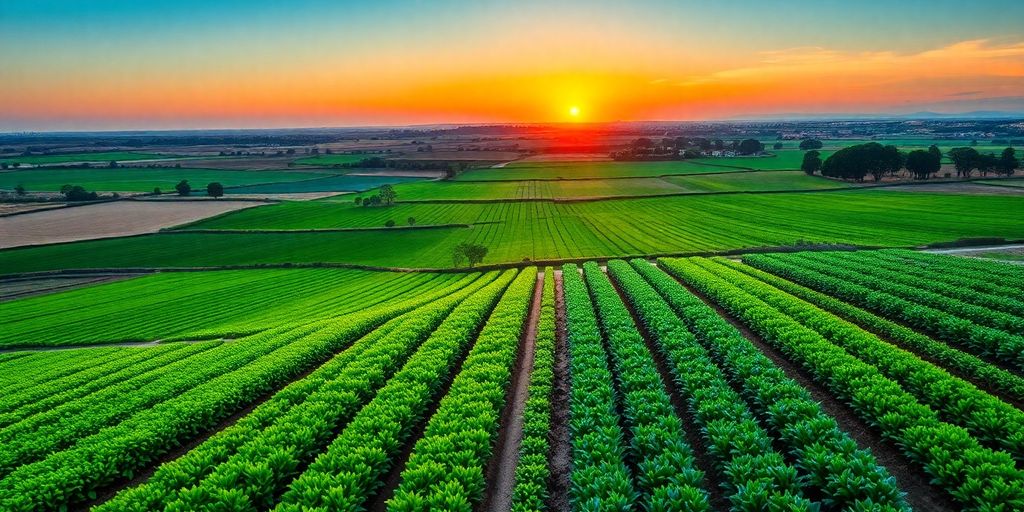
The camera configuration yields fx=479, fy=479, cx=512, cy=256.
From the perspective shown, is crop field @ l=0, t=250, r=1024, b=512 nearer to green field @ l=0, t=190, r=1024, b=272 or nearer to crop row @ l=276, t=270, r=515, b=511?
crop row @ l=276, t=270, r=515, b=511

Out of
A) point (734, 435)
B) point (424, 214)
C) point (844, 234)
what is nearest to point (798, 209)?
point (844, 234)

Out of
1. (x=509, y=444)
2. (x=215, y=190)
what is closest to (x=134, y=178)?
(x=215, y=190)

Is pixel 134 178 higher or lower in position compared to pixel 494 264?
higher

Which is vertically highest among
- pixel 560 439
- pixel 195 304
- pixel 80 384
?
pixel 560 439

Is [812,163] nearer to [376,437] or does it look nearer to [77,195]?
[376,437]

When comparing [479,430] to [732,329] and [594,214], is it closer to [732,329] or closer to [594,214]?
[732,329]

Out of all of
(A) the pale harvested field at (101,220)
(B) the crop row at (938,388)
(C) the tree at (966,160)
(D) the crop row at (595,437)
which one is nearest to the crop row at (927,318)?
(B) the crop row at (938,388)

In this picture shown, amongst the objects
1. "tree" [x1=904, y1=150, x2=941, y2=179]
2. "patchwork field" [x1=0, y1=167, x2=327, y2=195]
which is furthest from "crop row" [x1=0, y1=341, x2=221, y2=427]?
"tree" [x1=904, y1=150, x2=941, y2=179]
